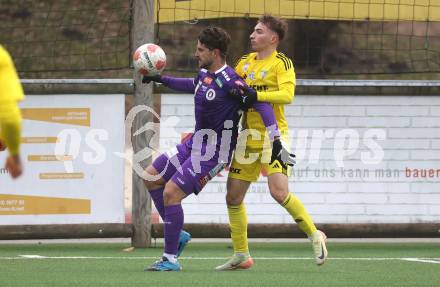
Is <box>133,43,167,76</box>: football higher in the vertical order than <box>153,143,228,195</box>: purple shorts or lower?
higher

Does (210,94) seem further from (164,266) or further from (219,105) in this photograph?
(164,266)

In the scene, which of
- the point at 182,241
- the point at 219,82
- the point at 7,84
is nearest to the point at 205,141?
the point at 219,82

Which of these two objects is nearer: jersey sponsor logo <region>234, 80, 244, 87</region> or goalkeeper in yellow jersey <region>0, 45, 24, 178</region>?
goalkeeper in yellow jersey <region>0, 45, 24, 178</region>

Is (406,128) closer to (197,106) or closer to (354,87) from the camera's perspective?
(354,87)

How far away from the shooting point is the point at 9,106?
570 centimetres

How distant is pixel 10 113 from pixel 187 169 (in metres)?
3.88

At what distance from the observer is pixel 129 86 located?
12.6 m

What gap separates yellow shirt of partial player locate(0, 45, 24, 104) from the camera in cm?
573

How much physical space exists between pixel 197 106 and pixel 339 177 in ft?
12.8

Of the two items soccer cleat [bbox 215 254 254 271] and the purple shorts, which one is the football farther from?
soccer cleat [bbox 215 254 254 271]

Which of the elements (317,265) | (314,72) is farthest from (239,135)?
(314,72)

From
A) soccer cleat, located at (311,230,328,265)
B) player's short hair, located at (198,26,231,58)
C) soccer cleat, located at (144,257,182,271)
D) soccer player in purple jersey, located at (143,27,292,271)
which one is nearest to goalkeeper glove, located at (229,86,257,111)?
soccer player in purple jersey, located at (143,27,292,271)

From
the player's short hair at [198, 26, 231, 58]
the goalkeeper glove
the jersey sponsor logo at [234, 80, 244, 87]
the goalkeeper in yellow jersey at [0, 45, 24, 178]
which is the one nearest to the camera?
the goalkeeper in yellow jersey at [0, 45, 24, 178]

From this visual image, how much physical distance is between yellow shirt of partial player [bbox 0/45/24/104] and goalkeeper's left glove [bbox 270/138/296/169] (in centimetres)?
391
